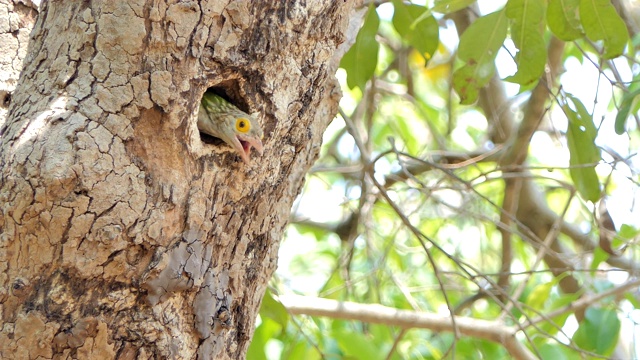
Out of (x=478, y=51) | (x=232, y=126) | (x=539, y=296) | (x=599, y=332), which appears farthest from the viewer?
(x=539, y=296)

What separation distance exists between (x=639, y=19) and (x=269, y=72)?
3427 mm

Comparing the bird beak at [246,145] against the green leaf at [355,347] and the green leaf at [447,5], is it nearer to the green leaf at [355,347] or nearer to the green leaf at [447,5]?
the green leaf at [447,5]

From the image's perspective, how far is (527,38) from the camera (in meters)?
3.33

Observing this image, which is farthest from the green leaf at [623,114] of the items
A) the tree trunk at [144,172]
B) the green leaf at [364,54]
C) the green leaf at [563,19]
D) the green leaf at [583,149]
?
the tree trunk at [144,172]

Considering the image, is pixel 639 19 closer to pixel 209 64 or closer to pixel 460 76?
pixel 460 76

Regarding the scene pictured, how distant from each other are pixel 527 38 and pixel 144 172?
1.89m

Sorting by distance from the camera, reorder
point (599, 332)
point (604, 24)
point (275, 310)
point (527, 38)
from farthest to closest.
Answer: point (599, 332) → point (275, 310) → point (527, 38) → point (604, 24)

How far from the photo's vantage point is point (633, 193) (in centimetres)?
411

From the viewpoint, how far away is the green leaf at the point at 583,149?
11.5 feet

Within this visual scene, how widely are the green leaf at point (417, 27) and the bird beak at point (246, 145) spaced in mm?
1459

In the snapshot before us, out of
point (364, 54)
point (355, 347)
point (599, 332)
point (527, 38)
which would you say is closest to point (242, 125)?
point (364, 54)

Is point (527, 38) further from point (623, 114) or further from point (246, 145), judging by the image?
point (246, 145)

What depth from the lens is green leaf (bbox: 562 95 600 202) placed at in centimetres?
350

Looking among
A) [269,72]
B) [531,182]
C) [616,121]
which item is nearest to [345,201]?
[531,182]
